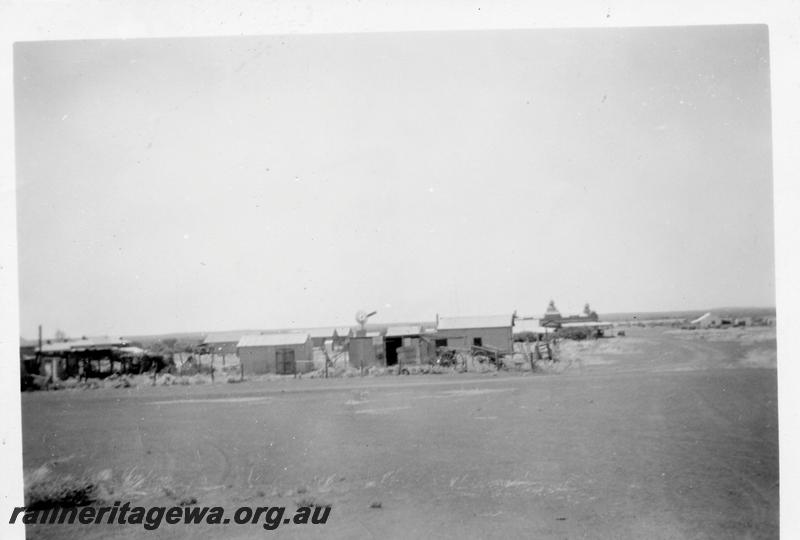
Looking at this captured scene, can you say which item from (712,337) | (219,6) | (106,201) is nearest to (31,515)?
(106,201)

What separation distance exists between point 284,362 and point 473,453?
222 cm

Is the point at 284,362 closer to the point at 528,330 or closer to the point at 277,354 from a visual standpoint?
the point at 277,354

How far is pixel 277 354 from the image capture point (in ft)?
16.8

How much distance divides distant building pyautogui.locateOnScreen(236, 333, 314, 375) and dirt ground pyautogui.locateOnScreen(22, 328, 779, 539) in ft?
1.74

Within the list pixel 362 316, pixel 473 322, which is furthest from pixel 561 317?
pixel 362 316

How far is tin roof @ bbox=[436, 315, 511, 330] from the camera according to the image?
4.83 metres

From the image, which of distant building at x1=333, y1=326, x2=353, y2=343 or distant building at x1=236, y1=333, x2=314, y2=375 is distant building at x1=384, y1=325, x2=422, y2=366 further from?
distant building at x1=236, y1=333, x2=314, y2=375

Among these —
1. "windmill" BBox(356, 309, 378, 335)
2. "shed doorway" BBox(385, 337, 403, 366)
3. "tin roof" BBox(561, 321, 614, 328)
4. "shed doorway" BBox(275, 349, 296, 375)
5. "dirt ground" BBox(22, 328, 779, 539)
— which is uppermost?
"windmill" BBox(356, 309, 378, 335)

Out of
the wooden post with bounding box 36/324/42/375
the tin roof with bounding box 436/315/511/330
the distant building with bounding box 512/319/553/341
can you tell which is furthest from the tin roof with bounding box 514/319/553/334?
the wooden post with bounding box 36/324/42/375

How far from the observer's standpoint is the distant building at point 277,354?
4879 millimetres

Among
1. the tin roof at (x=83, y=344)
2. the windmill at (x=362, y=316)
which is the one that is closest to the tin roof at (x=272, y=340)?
the windmill at (x=362, y=316)

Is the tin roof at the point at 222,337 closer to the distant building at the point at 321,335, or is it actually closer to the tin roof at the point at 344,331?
the distant building at the point at 321,335

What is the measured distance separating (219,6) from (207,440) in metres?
3.56

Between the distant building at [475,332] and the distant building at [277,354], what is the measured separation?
140 cm
